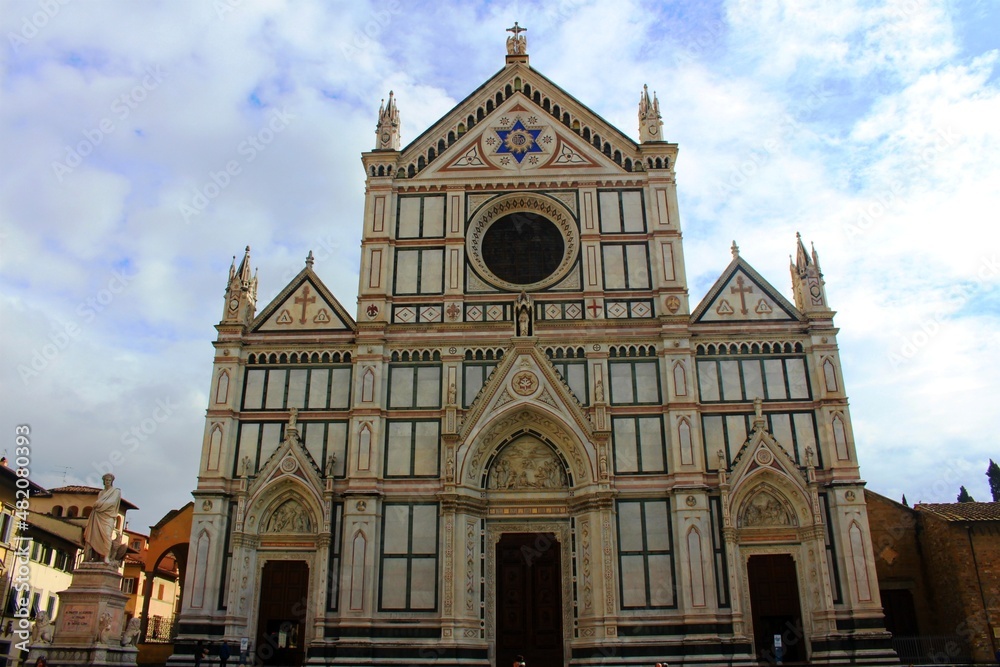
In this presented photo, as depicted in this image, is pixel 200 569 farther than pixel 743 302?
No

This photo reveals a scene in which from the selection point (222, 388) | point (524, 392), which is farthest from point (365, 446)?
point (524, 392)

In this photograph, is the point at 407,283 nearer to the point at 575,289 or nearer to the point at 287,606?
the point at 575,289

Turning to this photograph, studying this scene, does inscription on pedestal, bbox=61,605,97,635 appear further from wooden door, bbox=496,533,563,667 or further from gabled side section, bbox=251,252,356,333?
wooden door, bbox=496,533,563,667

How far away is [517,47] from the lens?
30.6 m

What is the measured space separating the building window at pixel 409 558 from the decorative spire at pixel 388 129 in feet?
41.4

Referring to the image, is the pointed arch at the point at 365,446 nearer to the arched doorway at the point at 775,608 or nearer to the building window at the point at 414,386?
the building window at the point at 414,386

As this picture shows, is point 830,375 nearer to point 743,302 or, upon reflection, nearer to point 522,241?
point 743,302

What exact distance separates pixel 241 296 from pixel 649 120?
600 inches

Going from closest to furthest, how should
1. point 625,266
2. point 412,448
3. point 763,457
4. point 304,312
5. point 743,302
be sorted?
point 763,457
point 412,448
point 743,302
point 304,312
point 625,266

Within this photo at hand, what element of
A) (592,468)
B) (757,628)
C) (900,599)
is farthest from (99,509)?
(900,599)

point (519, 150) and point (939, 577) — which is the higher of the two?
point (519, 150)

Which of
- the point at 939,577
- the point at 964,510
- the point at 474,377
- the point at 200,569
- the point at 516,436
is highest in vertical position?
the point at 474,377

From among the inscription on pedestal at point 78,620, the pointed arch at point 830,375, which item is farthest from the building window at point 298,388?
the pointed arch at point 830,375

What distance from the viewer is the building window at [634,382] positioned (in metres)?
25.4
